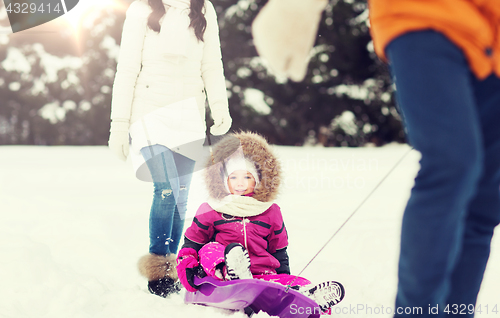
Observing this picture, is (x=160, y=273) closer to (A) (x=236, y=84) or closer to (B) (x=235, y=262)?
(B) (x=235, y=262)

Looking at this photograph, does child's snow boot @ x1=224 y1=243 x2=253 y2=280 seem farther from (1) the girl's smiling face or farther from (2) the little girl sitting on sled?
(1) the girl's smiling face

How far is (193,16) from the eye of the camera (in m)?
1.94

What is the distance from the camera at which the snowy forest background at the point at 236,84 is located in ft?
28.9

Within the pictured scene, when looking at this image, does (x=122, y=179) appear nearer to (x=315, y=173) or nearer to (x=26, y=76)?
(x=315, y=173)

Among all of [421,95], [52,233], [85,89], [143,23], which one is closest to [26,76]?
[85,89]

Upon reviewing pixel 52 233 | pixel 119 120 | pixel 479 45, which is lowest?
pixel 52 233

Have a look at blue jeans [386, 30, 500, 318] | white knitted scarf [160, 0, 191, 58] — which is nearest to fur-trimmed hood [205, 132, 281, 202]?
white knitted scarf [160, 0, 191, 58]

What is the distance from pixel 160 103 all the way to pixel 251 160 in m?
0.47

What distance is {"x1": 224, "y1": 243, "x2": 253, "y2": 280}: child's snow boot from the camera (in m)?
1.59

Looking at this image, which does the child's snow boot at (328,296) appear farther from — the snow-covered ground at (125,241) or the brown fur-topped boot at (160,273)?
the brown fur-topped boot at (160,273)

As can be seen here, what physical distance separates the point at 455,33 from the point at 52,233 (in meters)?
2.53

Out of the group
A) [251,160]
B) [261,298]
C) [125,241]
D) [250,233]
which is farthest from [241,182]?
[125,241]

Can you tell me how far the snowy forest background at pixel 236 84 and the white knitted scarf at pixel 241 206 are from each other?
699 centimetres

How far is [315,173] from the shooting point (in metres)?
5.07
